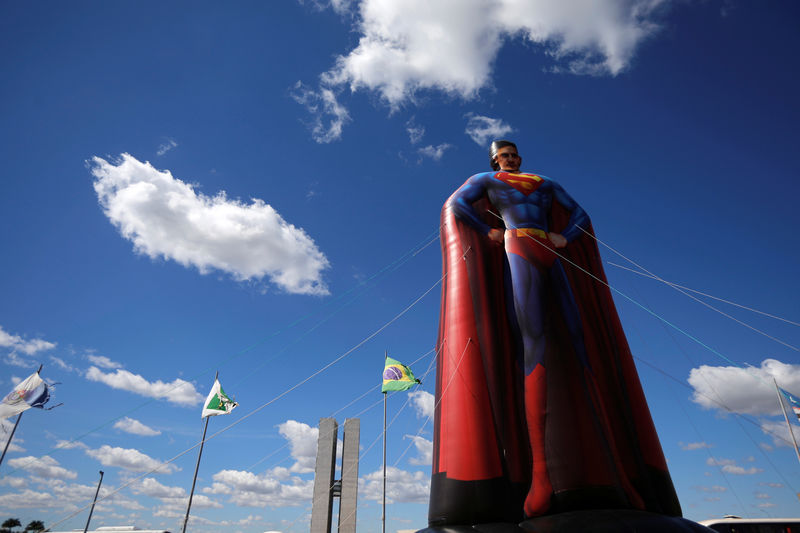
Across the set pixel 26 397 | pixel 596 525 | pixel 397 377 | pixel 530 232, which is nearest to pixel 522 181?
pixel 530 232

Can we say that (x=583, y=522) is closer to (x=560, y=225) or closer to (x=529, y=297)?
(x=529, y=297)

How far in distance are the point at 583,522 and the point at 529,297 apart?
3.47 m

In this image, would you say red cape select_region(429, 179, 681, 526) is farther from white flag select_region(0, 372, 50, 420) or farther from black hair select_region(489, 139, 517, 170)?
white flag select_region(0, 372, 50, 420)

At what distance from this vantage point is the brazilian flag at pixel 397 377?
1998 cm

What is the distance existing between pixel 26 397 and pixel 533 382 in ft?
65.0

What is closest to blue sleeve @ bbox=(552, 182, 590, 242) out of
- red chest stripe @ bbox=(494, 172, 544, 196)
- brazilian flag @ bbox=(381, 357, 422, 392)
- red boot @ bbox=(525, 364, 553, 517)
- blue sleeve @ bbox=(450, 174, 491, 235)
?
red chest stripe @ bbox=(494, 172, 544, 196)

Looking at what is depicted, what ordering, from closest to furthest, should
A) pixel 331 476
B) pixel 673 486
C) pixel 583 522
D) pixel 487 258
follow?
1. pixel 583 522
2. pixel 673 486
3. pixel 487 258
4. pixel 331 476

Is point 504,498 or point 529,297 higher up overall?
point 529,297

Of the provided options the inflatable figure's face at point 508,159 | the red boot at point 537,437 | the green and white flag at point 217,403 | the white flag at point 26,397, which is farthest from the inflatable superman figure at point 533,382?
the white flag at point 26,397

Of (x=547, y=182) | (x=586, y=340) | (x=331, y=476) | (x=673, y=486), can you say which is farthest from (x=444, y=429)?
(x=331, y=476)

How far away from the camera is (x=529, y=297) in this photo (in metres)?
7.77

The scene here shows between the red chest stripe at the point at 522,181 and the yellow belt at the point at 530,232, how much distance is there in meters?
0.95

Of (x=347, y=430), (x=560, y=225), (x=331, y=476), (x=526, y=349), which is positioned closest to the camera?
(x=526, y=349)

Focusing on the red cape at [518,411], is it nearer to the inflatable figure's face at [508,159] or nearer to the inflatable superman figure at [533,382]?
the inflatable superman figure at [533,382]
